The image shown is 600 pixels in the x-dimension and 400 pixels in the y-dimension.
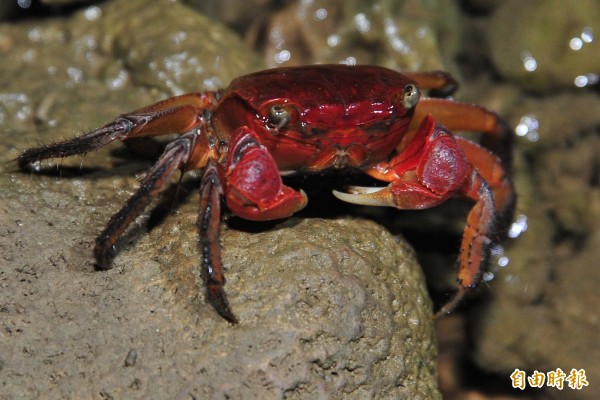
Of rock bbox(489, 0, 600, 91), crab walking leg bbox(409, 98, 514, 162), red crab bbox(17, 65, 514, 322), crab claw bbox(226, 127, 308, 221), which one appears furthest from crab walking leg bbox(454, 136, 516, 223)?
rock bbox(489, 0, 600, 91)

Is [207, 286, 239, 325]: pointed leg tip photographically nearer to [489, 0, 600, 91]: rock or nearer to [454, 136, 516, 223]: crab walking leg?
[454, 136, 516, 223]: crab walking leg

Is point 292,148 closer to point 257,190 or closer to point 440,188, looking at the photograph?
point 257,190

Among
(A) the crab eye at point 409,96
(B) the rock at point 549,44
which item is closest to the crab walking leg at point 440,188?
(A) the crab eye at point 409,96

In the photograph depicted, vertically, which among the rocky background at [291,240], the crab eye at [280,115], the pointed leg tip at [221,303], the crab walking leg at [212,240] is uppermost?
the crab eye at [280,115]

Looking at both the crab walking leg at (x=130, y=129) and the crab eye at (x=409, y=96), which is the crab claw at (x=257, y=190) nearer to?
the crab walking leg at (x=130, y=129)

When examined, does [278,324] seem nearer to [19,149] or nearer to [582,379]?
[19,149]

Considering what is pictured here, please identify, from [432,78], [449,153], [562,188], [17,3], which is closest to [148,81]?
[17,3]
